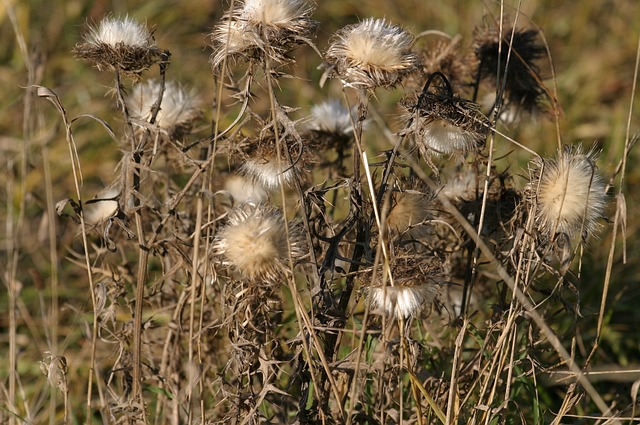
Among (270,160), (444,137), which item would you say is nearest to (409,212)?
(444,137)

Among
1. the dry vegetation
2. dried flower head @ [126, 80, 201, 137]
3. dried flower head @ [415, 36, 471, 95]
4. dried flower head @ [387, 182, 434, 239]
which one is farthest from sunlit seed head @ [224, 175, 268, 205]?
dried flower head @ [415, 36, 471, 95]

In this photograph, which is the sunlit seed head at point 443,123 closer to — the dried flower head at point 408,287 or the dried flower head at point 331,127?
→ the dried flower head at point 408,287

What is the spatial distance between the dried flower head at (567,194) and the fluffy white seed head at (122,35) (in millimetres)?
A: 702

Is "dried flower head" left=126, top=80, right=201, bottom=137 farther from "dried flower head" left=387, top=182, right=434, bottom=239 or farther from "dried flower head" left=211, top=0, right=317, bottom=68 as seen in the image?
"dried flower head" left=387, top=182, right=434, bottom=239

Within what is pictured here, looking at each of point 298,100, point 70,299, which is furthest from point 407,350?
point 298,100

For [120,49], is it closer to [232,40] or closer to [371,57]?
[232,40]

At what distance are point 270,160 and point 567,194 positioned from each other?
51 centimetres

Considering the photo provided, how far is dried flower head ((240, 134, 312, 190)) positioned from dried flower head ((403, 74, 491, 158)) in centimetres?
19

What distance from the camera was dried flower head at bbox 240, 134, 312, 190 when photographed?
138cm

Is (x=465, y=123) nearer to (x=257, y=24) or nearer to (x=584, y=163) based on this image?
(x=584, y=163)

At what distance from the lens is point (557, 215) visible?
4.50 feet

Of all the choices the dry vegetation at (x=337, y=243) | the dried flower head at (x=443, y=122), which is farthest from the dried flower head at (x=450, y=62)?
the dried flower head at (x=443, y=122)

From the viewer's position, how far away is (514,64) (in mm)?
1765

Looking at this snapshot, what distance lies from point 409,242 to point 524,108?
58 cm
